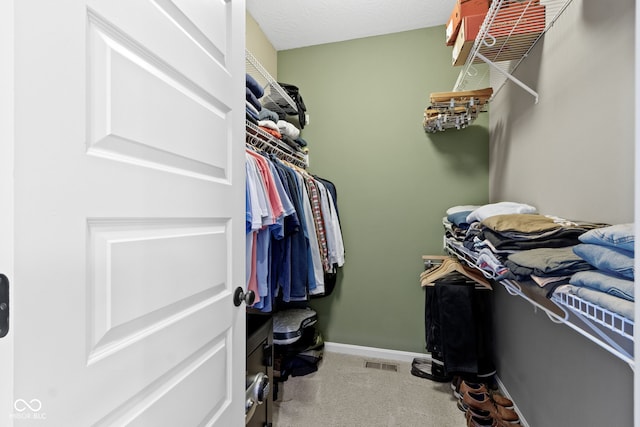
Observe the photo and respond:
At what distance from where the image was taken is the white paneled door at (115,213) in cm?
36

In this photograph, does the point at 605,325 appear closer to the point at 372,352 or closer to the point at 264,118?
the point at 264,118

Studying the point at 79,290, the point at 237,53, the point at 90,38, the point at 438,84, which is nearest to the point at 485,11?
the point at 438,84

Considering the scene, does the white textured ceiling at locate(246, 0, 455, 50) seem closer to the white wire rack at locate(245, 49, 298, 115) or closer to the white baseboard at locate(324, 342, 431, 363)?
the white wire rack at locate(245, 49, 298, 115)

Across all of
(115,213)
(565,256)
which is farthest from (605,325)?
(115,213)

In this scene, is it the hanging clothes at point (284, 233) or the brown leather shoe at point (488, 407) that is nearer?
the hanging clothes at point (284, 233)

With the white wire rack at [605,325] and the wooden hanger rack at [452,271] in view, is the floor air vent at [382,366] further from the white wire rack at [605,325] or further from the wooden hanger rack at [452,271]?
the white wire rack at [605,325]

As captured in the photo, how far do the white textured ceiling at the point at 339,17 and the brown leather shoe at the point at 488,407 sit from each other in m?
2.49

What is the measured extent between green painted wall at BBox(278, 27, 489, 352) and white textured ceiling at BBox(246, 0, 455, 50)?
0.10m

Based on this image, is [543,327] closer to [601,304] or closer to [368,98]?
[601,304]

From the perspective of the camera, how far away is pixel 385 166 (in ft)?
7.64

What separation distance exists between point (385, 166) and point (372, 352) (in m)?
1.52

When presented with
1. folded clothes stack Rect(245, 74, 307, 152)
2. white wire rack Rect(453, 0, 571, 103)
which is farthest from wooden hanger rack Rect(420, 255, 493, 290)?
folded clothes stack Rect(245, 74, 307, 152)

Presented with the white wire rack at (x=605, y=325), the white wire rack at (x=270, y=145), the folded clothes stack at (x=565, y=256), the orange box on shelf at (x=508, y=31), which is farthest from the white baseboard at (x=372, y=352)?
the orange box on shelf at (x=508, y=31)

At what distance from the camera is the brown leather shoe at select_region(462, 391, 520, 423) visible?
1462 millimetres
